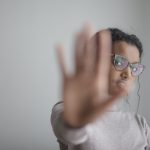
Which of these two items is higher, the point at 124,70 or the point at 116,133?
the point at 124,70

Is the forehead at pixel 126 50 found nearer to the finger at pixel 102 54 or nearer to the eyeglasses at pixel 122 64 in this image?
the eyeglasses at pixel 122 64

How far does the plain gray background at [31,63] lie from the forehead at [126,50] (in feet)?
1.12

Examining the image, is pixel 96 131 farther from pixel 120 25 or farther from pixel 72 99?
pixel 120 25

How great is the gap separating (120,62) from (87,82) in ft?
1.25

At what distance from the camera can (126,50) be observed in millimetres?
754

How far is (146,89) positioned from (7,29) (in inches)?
26.8

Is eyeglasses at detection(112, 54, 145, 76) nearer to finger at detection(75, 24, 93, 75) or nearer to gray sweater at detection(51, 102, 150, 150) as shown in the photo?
gray sweater at detection(51, 102, 150, 150)

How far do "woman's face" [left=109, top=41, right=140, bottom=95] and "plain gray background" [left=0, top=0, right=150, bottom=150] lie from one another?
0.35 metres

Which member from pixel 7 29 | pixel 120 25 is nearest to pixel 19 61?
pixel 7 29

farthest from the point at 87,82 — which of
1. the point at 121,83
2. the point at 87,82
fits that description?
the point at 121,83

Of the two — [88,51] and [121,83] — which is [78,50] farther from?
[121,83]

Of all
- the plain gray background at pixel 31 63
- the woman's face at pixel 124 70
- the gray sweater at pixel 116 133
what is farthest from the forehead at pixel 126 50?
the plain gray background at pixel 31 63

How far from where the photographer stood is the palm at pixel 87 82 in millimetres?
356

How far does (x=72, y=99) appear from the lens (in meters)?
0.36
